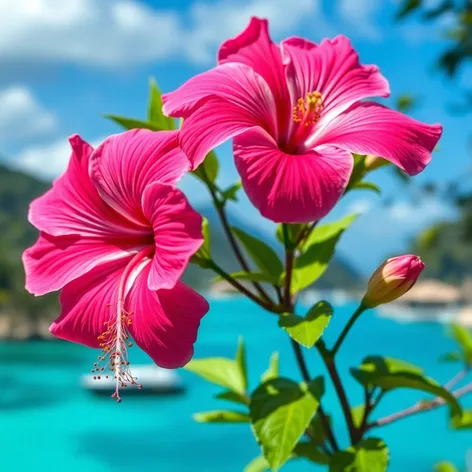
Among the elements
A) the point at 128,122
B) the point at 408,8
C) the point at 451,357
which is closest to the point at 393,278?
the point at 128,122

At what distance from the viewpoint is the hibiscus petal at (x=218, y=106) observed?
0.43 metres

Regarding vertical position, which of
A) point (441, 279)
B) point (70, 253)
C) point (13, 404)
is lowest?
point (70, 253)

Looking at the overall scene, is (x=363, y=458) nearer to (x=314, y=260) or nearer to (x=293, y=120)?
(x=314, y=260)

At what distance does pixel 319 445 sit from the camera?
26.3 inches

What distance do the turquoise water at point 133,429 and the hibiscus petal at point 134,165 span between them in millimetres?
13336

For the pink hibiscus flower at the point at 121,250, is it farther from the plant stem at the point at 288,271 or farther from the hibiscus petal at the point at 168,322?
the plant stem at the point at 288,271

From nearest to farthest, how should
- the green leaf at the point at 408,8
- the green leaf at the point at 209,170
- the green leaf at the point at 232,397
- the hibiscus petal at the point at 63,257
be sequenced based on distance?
the hibiscus petal at the point at 63,257, the green leaf at the point at 209,170, the green leaf at the point at 232,397, the green leaf at the point at 408,8

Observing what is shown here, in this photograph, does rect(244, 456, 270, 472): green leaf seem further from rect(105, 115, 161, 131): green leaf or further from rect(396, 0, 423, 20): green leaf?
rect(396, 0, 423, 20): green leaf

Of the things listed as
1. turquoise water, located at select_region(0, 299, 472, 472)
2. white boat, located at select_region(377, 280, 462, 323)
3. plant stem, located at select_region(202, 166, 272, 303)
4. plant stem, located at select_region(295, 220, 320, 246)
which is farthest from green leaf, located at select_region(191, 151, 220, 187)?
white boat, located at select_region(377, 280, 462, 323)

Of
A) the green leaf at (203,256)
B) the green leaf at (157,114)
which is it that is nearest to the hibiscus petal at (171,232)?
the green leaf at (203,256)

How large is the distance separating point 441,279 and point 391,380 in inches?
1980

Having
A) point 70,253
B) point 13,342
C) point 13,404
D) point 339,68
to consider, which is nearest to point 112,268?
point 70,253

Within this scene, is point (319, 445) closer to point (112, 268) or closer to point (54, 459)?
point (112, 268)

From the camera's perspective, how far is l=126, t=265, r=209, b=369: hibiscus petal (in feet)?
1.33
